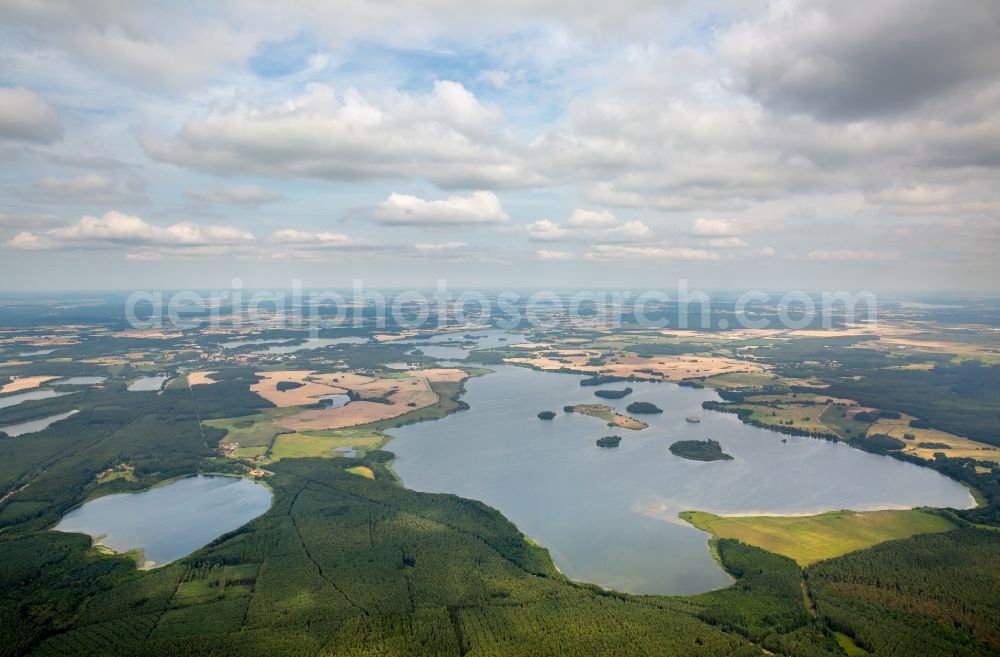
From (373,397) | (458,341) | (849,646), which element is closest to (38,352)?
(458,341)

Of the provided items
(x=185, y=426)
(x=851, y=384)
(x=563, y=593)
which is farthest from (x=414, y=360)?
(x=563, y=593)

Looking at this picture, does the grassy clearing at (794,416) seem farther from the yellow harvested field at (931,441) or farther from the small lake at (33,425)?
the small lake at (33,425)

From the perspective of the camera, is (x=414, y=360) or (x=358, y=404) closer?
(x=358, y=404)

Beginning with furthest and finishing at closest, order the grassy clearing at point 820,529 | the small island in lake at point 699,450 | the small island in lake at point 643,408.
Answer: the small island in lake at point 643,408, the small island in lake at point 699,450, the grassy clearing at point 820,529

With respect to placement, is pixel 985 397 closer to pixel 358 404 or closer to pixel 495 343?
pixel 358 404

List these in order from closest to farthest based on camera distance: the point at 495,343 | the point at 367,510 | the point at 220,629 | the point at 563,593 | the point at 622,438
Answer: the point at 220,629, the point at 563,593, the point at 367,510, the point at 622,438, the point at 495,343

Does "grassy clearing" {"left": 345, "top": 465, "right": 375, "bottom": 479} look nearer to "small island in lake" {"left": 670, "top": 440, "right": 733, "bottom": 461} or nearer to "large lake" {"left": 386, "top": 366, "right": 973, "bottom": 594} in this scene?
"large lake" {"left": 386, "top": 366, "right": 973, "bottom": 594}

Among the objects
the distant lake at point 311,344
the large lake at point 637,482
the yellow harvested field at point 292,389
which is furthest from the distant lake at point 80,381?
the large lake at point 637,482
